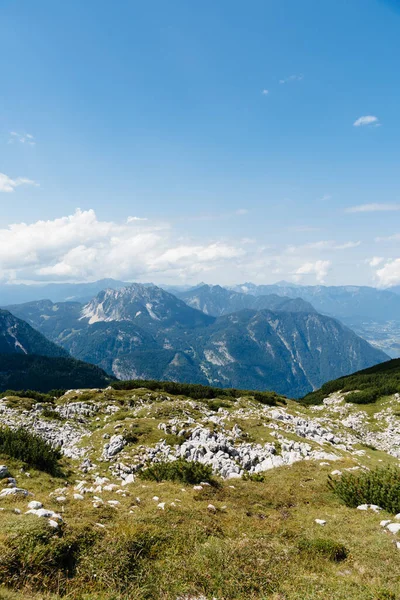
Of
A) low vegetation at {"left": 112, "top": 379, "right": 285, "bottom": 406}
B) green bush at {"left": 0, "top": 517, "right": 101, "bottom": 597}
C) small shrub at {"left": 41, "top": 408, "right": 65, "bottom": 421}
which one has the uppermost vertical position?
green bush at {"left": 0, "top": 517, "right": 101, "bottom": 597}

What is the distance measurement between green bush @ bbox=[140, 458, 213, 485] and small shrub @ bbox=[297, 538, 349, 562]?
894cm

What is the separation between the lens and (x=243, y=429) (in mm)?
31969

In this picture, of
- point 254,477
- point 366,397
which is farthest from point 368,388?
point 254,477

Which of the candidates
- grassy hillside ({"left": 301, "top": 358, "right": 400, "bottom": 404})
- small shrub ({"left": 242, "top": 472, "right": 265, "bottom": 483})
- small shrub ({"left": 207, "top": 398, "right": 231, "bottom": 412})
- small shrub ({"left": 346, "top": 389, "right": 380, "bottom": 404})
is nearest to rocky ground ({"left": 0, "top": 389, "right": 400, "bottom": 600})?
small shrub ({"left": 242, "top": 472, "right": 265, "bottom": 483})

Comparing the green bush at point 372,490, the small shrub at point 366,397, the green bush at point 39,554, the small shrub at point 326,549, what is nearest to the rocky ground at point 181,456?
the green bush at point 39,554

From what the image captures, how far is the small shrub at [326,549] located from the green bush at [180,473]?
29.3ft

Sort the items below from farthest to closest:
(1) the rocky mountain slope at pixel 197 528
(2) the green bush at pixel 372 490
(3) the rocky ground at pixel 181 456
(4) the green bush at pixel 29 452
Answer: (4) the green bush at pixel 29 452 < (2) the green bush at pixel 372 490 < (3) the rocky ground at pixel 181 456 < (1) the rocky mountain slope at pixel 197 528

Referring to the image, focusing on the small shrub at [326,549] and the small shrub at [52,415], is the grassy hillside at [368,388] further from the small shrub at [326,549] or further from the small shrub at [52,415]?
the small shrub at [326,549]

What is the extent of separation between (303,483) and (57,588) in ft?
52.8

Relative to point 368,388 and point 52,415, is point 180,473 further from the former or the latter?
point 368,388

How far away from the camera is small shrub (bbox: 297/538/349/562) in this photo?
10414 mm

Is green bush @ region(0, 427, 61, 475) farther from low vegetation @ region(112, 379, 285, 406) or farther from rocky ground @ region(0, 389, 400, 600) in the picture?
low vegetation @ region(112, 379, 285, 406)

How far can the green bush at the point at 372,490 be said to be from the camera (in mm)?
14734

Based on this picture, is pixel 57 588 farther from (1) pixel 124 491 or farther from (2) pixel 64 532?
(1) pixel 124 491
